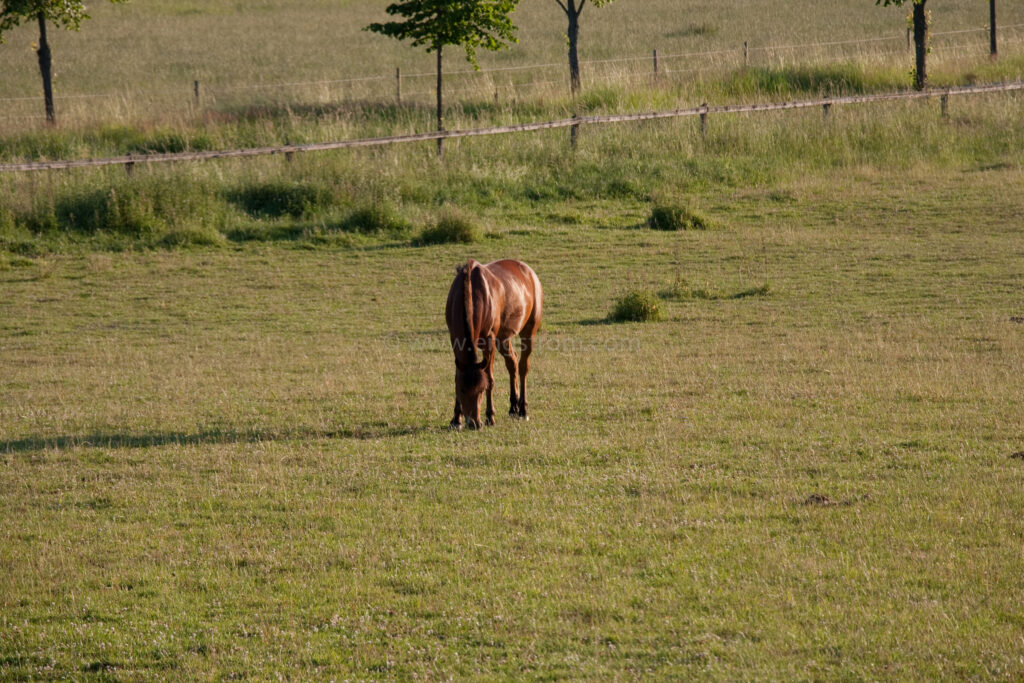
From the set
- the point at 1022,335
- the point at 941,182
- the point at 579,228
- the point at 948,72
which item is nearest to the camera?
the point at 1022,335

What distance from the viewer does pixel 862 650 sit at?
5.34 metres

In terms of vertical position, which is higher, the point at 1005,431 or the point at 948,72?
the point at 948,72

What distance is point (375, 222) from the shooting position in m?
20.5

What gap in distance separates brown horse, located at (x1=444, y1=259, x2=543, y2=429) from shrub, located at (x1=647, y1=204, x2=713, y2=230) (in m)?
10.3

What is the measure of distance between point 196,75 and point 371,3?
2343 cm

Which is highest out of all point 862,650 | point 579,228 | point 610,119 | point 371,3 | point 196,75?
point 371,3

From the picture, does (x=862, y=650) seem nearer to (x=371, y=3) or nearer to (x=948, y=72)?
(x=948, y=72)

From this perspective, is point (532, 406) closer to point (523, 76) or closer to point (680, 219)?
point (680, 219)

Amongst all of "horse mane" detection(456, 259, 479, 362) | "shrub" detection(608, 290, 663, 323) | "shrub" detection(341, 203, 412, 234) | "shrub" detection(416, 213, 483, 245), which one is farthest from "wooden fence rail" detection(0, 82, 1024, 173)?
"horse mane" detection(456, 259, 479, 362)

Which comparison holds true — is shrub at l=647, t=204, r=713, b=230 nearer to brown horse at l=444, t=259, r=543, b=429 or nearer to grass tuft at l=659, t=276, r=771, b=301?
grass tuft at l=659, t=276, r=771, b=301

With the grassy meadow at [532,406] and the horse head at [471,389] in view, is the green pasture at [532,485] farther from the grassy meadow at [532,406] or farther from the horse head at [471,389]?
the horse head at [471,389]

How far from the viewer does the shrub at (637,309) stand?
14680 millimetres

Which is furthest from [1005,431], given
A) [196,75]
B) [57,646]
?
[196,75]

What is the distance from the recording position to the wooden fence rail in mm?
20281
